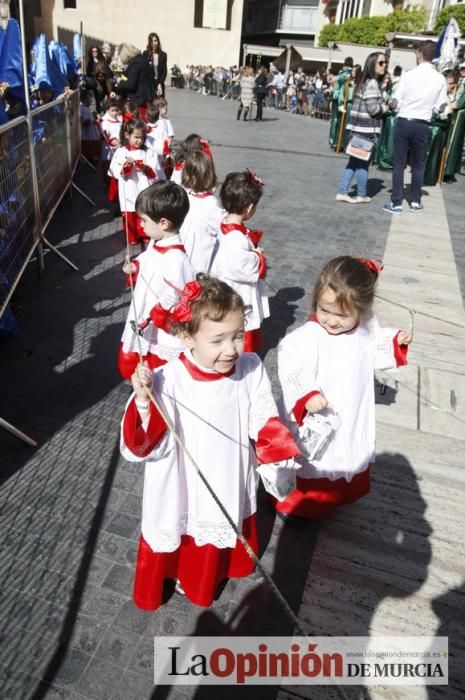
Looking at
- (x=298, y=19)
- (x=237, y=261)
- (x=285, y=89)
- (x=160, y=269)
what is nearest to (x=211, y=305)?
(x=160, y=269)

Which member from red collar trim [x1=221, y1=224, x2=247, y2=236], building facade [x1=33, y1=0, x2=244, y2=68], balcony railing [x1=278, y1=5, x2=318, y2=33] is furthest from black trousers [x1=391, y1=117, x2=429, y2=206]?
balcony railing [x1=278, y1=5, x2=318, y2=33]

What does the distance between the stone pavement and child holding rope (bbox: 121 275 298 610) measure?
261mm

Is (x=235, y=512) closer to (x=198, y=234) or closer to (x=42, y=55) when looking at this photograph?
(x=198, y=234)

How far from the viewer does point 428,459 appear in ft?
12.1

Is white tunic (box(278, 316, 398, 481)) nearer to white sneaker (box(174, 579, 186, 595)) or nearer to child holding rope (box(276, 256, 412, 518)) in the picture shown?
child holding rope (box(276, 256, 412, 518))

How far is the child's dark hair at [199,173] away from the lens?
469 cm

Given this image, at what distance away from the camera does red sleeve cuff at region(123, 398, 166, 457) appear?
2047mm

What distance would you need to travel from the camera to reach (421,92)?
8.35 metres

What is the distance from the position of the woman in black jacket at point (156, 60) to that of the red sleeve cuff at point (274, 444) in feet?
30.9

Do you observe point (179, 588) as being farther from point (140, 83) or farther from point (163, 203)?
point (140, 83)

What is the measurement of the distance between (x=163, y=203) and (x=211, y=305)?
165 cm

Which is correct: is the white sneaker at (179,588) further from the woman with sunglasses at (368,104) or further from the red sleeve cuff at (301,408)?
the woman with sunglasses at (368,104)

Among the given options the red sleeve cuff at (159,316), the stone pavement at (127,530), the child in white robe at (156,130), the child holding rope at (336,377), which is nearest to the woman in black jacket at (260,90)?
the child in white robe at (156,130)

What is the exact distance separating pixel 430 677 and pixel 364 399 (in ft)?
4.18
